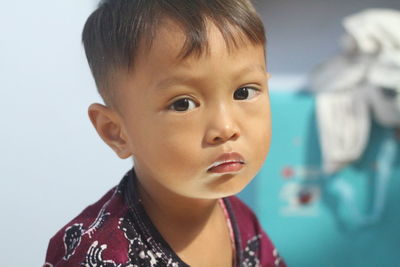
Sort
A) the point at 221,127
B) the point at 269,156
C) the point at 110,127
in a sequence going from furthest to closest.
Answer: the point at 269,156 → the point at 110,127 → the point at 221,127

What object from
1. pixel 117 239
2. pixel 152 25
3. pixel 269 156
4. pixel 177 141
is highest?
pixel 269 156

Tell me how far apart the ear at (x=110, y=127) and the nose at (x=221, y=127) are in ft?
0.45

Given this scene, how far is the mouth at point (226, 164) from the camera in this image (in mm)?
605

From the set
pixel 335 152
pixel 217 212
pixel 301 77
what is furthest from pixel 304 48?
pixel 217 212

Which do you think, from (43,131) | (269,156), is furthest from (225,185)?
(269,156)

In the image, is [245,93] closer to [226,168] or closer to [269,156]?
[226,168]

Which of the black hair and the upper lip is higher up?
the black hair

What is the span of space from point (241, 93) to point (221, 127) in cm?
7

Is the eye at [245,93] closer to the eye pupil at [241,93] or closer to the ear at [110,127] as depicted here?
the eye pupil at [241,93]

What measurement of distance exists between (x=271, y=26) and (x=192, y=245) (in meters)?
1.05

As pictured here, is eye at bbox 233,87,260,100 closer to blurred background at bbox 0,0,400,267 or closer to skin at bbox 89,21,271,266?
skin at bbox 89,21,271,266

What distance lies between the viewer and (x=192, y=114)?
0.60m

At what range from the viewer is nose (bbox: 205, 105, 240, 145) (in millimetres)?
590

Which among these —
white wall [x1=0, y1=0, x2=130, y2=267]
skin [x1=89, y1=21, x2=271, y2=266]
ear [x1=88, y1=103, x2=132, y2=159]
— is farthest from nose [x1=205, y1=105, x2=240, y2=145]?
white wall [x1=0, y1=0, x2=130, y2=267]
